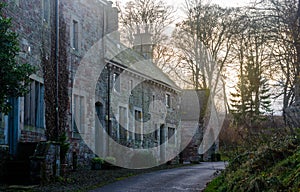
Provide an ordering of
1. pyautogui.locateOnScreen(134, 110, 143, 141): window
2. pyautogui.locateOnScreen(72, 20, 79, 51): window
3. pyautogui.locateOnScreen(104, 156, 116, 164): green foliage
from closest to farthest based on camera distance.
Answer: pyautogui.locateOnScreen(72, 20, 79, 51): window → pyautogui.locateOnScreen(104, 156, 116, 164): green foliage → pyautogui.locateOnScreen(134, 110, 143, 141): window

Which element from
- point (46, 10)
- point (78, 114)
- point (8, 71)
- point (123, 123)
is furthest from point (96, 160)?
point (8, 71)

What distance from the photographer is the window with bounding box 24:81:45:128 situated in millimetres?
17281

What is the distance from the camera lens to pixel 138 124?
97.5 ft

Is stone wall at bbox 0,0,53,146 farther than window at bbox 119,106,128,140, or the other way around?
window at bbox 119,106,128,140

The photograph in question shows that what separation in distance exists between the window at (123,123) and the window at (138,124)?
1.78m

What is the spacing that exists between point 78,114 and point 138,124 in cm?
820

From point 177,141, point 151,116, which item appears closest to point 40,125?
point 151,116

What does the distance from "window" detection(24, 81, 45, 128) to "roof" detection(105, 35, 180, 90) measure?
22.7 ft

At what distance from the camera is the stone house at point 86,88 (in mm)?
17000

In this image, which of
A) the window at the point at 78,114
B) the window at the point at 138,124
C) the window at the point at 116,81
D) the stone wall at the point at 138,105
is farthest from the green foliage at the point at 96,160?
the window at the point at 138,124

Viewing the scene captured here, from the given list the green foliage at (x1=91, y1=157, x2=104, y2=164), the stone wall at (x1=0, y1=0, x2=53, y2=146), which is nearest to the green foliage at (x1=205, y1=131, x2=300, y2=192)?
the stone wall at (x1=0, y1=0, x2=53, y2=146)

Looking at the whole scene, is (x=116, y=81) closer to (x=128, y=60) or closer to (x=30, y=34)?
(x=128, y=60)

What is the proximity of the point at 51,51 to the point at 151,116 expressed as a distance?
1338cm

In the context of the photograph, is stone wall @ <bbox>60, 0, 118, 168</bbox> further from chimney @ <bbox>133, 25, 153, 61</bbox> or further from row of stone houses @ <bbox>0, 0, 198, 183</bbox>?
chimney @ <bbox>133, 25, 153, 61</bbox>
